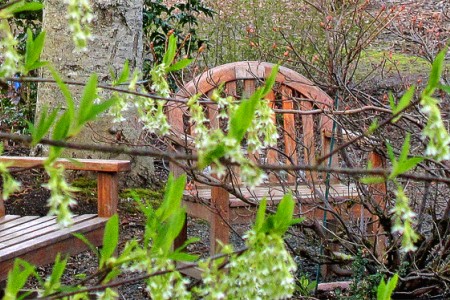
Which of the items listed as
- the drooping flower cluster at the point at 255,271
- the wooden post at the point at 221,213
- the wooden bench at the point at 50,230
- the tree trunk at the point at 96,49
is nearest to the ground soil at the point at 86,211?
the tree trunk at the point at 96,49

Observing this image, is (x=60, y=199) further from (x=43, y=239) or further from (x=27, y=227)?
(x=27, y=227)

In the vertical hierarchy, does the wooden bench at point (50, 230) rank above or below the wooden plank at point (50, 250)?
above

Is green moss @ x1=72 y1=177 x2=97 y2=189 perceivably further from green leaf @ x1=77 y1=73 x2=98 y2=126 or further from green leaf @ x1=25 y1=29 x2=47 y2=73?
green leaf @ x1=77 y1=73 x2=98 y2=126

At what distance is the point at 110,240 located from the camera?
1.20 metres

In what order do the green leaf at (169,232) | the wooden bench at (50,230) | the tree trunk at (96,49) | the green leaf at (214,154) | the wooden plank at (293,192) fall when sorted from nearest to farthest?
the green leaf at (214,154)
the green leaf at (169,232)
the wooden bench at (50,230)
the wooden plank at (293,192)
the tree trunk at (96,49)

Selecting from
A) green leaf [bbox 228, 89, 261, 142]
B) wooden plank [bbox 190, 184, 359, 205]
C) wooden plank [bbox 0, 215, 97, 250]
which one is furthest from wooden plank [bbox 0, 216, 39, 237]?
green leaf [bbox 228, 89, 261, 142]

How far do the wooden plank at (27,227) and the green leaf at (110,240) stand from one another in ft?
9.08

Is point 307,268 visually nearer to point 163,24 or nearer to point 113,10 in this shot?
point 113,10

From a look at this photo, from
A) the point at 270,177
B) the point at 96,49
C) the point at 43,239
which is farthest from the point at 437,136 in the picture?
the point at 96,49

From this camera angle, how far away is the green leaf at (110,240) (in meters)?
1.18

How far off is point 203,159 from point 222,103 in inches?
18.8

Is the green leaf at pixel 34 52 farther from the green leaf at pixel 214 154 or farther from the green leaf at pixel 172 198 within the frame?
the green leaf at pixel 214 154

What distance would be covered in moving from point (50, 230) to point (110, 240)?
2.87 meters

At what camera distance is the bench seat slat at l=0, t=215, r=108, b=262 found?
3539 mm
